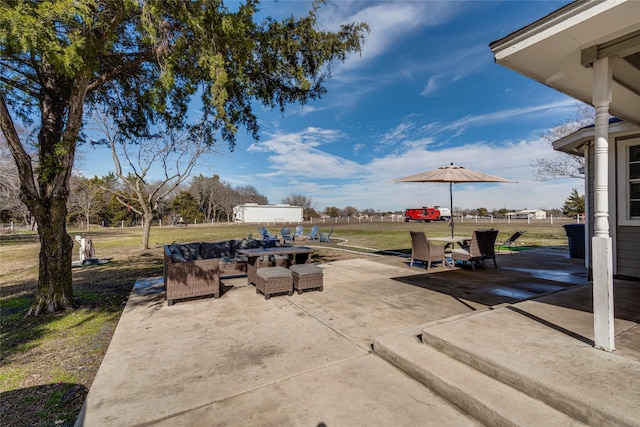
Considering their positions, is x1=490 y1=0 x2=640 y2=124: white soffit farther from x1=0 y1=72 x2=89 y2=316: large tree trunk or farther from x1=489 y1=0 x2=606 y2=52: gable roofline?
x1=0 y1=72 x2=89 y2=316: large tree trunk

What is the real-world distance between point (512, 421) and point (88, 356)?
160 inches

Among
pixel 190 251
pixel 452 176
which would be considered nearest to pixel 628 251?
pixel 452 176

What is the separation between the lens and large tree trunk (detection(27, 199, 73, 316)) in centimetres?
463

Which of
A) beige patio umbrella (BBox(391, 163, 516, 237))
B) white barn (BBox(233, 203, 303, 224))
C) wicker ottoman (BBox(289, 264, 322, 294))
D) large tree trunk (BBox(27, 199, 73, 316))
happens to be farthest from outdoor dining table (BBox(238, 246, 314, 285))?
white barn (BBox(233, 203, 303, 224))

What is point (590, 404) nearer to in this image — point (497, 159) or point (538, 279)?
point (538, 279)

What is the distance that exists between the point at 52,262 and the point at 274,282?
3.61 m

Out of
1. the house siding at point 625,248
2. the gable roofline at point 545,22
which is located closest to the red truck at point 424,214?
the house siding at point 625,248

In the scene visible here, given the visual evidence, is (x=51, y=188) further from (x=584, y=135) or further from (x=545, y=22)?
(x=584, y=135)

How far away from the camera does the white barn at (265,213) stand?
52.2m

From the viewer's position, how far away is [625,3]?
2.08 m

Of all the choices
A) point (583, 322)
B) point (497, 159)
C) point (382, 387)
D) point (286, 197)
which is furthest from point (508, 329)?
point (286, 197)

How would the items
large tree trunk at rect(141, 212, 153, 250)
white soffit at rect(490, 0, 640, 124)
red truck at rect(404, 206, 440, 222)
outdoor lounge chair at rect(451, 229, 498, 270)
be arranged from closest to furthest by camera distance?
white soffit at rect(490, 0, 640, 124)
outdoor lounge chair at rect(451, 229, 498, 270)
large tree trunk at rect(141, 212, 153, 250)
red truck at rect(404, 206, 440, 222)

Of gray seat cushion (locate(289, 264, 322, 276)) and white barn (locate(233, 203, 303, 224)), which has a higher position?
white barn (locate(233, 203, 303, 224))

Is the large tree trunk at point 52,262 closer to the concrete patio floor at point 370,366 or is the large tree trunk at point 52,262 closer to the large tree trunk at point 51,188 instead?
the large tree trunk at point 51,188
